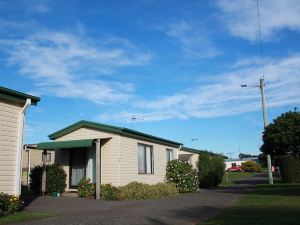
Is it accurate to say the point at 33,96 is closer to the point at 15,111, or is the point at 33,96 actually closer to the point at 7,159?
the point at 15,111

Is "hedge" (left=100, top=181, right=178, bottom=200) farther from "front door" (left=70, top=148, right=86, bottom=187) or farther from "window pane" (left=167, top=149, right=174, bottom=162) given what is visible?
"window pane" (left=167, top=149, right=174, bottom=162)

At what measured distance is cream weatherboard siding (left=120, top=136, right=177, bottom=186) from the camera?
19312mm

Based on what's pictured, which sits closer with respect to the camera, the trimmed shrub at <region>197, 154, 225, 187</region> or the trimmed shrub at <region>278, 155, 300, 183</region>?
the trimmed shrub at <region>197, 154, 225, 187</region>

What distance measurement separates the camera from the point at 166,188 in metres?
20.9

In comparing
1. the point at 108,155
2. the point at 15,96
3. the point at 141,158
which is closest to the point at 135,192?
the point at 108,155

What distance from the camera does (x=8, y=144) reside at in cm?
1232

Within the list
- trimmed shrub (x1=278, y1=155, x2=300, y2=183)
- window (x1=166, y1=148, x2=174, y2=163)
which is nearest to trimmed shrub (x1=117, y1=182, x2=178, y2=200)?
window (x1=166, y1=148, x2=174, y2=163)

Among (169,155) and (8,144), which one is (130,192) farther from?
(169,155)

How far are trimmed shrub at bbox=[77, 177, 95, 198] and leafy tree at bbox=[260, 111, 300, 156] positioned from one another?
1308 centimetres

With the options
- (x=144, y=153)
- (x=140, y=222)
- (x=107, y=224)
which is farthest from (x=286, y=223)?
(x=144, y=153)

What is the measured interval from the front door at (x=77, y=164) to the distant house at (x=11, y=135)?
762 centimetres

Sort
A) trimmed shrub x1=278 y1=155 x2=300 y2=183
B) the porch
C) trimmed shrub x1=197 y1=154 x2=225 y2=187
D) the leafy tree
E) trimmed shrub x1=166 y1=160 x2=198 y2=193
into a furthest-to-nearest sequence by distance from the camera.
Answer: trimmed shrub x1=278 y1=155 x2=300 y2=183
trimmed shrub x1=197 y1=154 x2=225 y2=187
the leafy tree
trimmed shrub x1=166 y1=160 x2=198 y2=193
the porch

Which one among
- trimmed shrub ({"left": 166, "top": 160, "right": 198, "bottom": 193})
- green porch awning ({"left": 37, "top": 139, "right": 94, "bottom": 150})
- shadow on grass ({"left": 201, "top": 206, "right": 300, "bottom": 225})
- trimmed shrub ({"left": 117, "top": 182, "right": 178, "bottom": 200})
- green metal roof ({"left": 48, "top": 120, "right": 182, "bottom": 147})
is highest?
green metal roof ({"left": 48, "top": 120, "right": 182, "bottom": 147})

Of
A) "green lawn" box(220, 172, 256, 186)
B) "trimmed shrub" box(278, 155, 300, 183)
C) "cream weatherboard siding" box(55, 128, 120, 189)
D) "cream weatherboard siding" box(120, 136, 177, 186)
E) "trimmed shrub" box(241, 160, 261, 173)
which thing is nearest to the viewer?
"cream weatherboard siding" box(55, 128, 120, 189)
